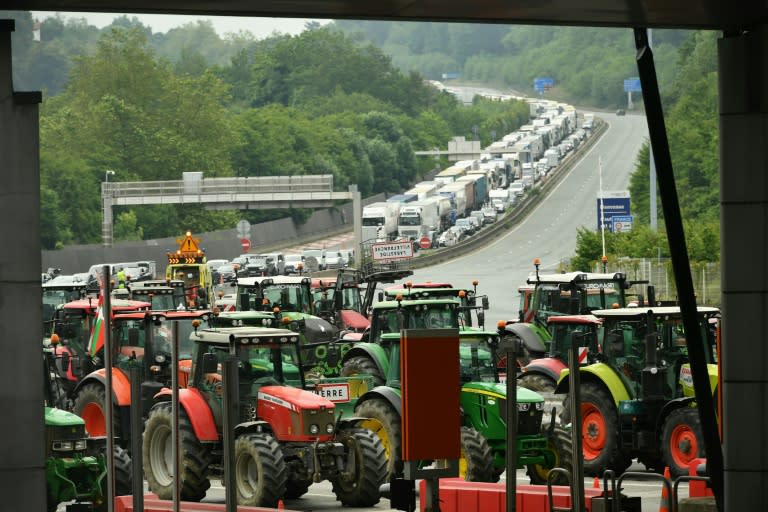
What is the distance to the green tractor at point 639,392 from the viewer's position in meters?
21.4

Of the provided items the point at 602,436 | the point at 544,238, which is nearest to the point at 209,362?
the point at 602,436

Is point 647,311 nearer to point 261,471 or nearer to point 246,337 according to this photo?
point 246,337

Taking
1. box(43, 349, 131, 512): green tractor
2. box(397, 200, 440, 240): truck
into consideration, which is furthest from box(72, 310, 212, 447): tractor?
box(397, 200, 440, 240): truck

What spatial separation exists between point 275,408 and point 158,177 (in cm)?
11703

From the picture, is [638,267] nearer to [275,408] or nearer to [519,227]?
[275,408]

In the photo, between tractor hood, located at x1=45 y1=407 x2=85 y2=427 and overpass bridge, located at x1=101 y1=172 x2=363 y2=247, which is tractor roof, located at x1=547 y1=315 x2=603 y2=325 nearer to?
tractor hood, located at x1=45 y1=407 x2=85 y2=427

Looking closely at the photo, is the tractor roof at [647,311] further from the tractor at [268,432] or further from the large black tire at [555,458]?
the tractor at [268,432]

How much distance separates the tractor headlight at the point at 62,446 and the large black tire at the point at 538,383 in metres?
8.62

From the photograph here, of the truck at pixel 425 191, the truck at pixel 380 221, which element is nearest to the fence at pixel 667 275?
the truck at pixel 380 221

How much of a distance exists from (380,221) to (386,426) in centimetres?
7782

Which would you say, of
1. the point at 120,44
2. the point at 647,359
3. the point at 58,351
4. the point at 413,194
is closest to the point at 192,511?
the point at 647,359

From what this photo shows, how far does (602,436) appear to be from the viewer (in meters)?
22.5

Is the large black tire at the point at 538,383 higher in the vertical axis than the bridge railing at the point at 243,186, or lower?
lower

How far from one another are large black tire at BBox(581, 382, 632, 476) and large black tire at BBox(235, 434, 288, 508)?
16.1 ft
